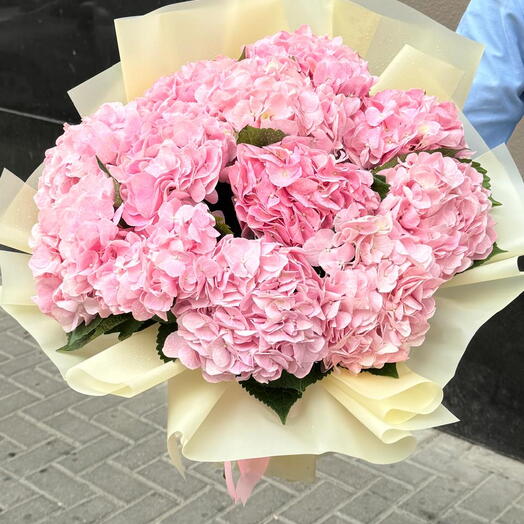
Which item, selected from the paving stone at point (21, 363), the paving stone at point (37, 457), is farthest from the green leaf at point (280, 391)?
the paving stone at point (21, 363)

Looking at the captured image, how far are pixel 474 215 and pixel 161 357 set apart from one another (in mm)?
540

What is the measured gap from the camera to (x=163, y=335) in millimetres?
1476

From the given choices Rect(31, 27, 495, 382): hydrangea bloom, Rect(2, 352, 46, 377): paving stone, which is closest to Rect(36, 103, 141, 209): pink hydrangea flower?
Rect(31, 27, 495, 382): hydrangea bloom

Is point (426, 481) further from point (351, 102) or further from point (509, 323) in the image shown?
point (351, 102)

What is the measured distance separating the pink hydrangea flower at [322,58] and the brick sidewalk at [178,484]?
2353 mm

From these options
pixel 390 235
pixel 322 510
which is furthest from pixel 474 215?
pixel 322 510

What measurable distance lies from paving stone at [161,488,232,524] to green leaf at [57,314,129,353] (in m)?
2.19

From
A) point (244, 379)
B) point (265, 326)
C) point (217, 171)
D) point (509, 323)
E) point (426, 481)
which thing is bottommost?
point (426, 481)

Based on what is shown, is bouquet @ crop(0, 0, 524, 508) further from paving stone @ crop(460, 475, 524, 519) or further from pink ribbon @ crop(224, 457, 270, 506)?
paving stone @ crop(460, 475, 524, 519)

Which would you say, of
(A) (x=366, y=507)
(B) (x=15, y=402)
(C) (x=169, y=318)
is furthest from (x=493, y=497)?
(C) (x=169, y=318)

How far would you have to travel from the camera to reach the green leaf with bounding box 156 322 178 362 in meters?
1.47

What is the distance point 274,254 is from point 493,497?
2734mm

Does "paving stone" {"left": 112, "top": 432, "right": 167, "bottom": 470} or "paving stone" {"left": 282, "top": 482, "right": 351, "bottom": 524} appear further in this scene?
"paving stone" {"left": 112, "top": 432, "right": 167, "bottom": 470}

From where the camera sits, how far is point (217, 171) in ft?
4.68
